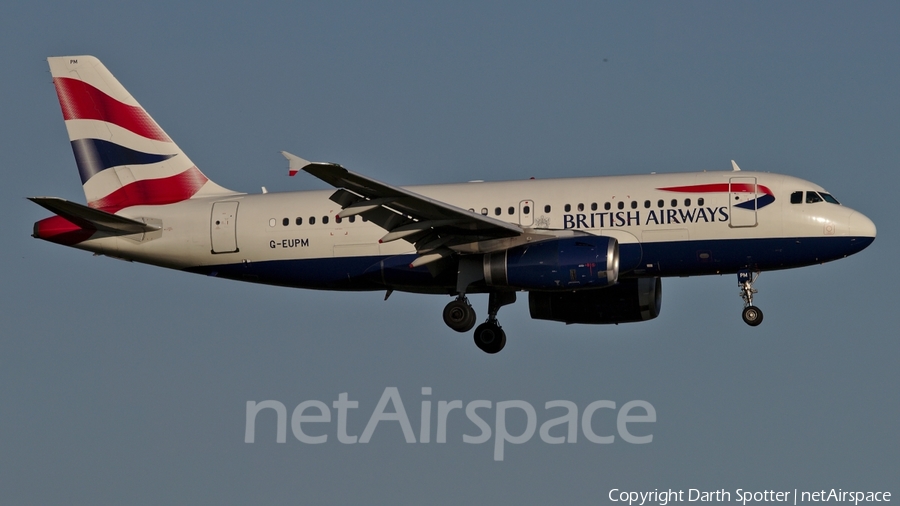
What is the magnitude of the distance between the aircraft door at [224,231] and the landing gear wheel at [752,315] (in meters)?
15.2

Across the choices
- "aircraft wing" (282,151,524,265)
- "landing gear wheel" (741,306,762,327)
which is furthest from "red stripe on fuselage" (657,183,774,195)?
"aircraft wing" (282,151,524,265)

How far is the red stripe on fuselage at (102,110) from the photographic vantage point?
45.6 m

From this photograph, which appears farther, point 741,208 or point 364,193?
point 741,208

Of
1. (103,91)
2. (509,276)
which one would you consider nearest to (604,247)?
(509,276)

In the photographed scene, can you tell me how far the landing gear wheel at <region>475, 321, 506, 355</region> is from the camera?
140 ft

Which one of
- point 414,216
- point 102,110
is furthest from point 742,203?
point 102,110

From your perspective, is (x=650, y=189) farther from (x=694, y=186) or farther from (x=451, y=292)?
(x=451, y=292)

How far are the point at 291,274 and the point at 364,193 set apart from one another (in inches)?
250

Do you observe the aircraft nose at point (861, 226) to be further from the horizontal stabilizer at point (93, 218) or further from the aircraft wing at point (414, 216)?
the horizontal stabilizer at point (93, 218)

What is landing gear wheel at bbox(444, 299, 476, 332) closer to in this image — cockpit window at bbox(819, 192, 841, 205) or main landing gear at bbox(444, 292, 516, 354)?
main landing gear at bbox(444, 292, 516, 354)

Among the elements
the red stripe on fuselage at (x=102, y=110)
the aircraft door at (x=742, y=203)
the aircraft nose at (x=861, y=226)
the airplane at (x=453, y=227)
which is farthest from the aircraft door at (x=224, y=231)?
the aircraft nose at (x=861, y=226)

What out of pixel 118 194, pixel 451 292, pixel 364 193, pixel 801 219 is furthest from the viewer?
pixel 118 194

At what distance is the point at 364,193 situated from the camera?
37.1 meters

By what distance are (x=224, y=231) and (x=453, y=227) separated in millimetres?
7874
